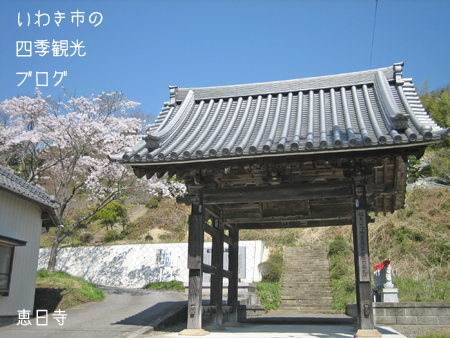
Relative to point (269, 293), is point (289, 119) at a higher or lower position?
higher

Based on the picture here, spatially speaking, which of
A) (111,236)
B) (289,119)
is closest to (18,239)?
(289,119)

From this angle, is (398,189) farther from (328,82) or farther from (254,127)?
(254,127)

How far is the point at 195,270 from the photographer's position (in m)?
7.42

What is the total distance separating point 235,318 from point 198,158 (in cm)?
575

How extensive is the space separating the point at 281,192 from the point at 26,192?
7.98 metres

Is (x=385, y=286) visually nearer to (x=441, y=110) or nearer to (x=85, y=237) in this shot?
(x=85, y=237)

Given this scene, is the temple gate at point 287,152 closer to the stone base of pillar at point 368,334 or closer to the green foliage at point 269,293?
the stone base of pillar at point 368,334

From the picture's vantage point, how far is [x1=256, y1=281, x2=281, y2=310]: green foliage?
53.3ft

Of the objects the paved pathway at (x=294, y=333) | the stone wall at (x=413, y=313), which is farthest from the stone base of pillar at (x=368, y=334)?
the stone wall at (x=413, y=313)

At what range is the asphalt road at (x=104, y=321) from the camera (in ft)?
26.7

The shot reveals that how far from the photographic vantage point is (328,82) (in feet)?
31.3

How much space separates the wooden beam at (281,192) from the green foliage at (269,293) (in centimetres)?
974

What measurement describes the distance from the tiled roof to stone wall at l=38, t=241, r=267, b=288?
37.4 ft

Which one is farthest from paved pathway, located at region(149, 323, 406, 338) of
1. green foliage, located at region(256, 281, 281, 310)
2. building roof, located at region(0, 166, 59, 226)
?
green foliage, located at region(256, 281, 281, 310)
